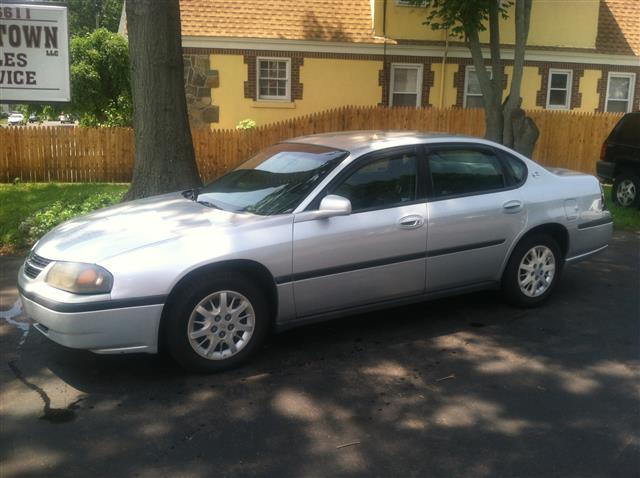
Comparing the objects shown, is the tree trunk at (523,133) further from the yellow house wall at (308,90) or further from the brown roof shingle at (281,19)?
→ the brown roof shingle at (281,19)

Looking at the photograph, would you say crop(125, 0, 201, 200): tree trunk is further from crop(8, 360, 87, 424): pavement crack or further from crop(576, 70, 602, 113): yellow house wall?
crop(576, 70, 602, 113): yellow house wall

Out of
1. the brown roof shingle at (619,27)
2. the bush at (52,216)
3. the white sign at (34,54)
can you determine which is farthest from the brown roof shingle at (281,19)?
the white sign at (34,54)

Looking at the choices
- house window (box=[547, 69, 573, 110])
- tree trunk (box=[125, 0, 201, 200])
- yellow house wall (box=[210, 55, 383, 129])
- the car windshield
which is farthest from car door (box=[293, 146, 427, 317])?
house window (box=[547, 69, 573, 110])

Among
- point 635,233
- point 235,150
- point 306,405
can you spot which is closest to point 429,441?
point 306,405

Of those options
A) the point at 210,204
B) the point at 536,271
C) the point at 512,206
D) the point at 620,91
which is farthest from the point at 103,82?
the point at 536,271

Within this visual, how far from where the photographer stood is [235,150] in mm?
14836

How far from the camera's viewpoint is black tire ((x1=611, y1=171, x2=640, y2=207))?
1134 cm

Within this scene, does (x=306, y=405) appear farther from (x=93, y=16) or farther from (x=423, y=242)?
(x=93, y=16)

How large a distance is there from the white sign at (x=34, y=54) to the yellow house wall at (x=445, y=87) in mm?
12976

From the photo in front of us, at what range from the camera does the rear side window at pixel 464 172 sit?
5504 millimetres

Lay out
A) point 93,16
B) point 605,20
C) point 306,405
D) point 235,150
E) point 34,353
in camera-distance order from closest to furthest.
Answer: point 306,405 < point 34,353 < point 235,150 < point 605,20 < point 93,16

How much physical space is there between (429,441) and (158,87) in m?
5.66

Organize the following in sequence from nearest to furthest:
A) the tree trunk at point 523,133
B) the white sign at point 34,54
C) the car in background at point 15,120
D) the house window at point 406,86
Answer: the white sign at point 34,54 < the tree trunk at point 523,133 < the house window at point 406,86 < the car in background at point 15,120

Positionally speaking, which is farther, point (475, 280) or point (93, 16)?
point (93, 16)
